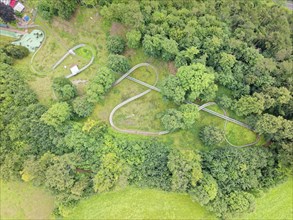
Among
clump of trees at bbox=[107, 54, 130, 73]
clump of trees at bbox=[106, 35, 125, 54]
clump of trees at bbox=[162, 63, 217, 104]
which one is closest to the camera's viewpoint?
clump of trees at bbox=[162, 63, 217, 104]

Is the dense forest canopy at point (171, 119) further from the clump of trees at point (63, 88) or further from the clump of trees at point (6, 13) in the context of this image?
the clump of trees at point (6, 13)

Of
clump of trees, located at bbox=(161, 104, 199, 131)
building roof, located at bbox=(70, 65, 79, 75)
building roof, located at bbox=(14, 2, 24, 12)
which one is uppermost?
building roof, located at bbox=(14, 2, 24, 12)

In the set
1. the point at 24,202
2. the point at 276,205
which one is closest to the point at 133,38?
the point at 24,202

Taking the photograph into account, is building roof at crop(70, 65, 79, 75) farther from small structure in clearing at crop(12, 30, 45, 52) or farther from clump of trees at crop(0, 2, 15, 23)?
clump of trees at crop(0, 2, 15, 23)

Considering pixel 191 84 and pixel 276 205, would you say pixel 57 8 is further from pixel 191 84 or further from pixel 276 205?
pixel 276 205

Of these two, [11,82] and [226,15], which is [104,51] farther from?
[226,15]

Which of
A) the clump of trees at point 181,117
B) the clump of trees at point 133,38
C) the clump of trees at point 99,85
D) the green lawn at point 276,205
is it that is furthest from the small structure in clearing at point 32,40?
the green lawn at point 276,205

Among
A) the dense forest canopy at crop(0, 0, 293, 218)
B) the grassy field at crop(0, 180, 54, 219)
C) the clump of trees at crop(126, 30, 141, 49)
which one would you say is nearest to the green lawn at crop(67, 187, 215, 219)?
the dense forest canopy at crop(0, 0, 293, 218)
